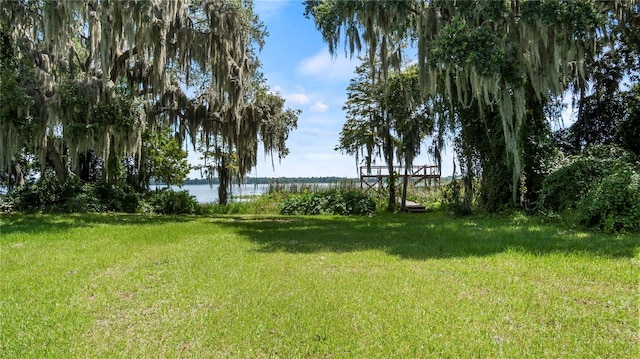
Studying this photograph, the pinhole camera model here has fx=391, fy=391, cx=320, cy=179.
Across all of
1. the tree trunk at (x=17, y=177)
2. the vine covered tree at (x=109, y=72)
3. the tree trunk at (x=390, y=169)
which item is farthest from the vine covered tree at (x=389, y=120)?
the tree trunk at (x=17, y=177)

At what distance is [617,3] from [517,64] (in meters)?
5.07

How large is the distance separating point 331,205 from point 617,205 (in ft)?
35.2

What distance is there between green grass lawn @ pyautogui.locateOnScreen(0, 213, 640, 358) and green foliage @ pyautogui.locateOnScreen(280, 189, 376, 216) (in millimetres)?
9300

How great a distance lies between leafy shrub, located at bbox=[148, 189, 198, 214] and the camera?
15987mm

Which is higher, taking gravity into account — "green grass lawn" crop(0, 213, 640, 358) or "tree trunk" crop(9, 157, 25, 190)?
"tree trunk" crop(9, 157, 25, 190)

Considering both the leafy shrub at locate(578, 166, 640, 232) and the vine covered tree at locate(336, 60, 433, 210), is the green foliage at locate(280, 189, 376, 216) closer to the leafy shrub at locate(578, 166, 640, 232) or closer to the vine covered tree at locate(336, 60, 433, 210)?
the vine covered tree at locate(336, 60, 433, 210)

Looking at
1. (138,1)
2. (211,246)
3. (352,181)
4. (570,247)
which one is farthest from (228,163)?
(570,247)

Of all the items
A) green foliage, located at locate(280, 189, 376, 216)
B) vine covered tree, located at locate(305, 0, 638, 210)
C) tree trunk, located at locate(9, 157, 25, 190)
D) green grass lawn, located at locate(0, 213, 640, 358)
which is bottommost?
green grass lawn, located at locate(0, 213, 640, 358)

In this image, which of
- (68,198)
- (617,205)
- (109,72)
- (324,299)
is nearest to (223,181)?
(68,198)

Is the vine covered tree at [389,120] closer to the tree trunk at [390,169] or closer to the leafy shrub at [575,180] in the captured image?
the tree trunk at [390,169]

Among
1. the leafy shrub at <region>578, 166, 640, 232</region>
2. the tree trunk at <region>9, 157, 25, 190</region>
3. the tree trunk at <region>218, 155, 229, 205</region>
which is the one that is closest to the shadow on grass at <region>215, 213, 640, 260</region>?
the leafy shrub at <region>578, 166, 640, 232</region>

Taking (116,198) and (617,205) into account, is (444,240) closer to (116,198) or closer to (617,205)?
(617,205)

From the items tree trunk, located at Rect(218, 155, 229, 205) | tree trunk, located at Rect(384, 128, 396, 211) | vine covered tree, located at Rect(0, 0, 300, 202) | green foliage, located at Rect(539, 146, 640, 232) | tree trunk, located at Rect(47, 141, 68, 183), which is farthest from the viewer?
tree trunk, located at Rect(218, 155, 229, 205)

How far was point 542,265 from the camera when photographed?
5.19 metres
